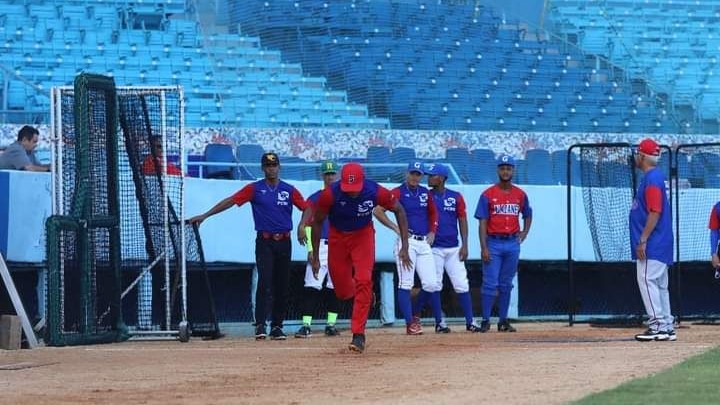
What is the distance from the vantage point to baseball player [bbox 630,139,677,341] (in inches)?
555

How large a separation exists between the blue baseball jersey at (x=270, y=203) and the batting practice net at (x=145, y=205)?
73 centimetres

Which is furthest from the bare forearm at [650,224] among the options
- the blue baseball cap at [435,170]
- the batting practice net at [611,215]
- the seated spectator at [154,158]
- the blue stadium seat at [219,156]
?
the blue stadium seat at [219,156]

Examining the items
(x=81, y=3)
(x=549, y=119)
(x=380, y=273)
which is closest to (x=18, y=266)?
(x=380, y=273)

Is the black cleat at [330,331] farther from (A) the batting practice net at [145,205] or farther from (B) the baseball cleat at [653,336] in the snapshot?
(B) the baseball cleat at [653,336]

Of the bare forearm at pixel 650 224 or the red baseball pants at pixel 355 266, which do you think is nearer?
the red baseball pants at pixel 355 266

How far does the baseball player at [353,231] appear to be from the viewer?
13.3 meters

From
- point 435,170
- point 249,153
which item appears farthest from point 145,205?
point 249,153

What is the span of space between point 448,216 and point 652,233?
387cm

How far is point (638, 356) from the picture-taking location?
12.7m

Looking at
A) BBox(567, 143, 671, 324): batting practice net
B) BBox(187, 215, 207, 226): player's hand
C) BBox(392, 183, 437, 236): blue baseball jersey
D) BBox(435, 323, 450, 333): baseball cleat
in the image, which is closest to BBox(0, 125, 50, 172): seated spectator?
BBox(187, 215, 207, 226): player's hand

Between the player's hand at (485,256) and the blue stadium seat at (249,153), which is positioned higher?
Result: the blue stadium seat at (249,153)

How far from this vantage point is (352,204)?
13.5m

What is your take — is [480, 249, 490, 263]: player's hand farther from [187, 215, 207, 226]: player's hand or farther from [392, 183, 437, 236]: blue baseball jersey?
[187, 215, 207, 226]: player's hand

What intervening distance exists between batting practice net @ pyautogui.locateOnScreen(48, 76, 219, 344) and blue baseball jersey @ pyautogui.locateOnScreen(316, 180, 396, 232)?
3041mm
